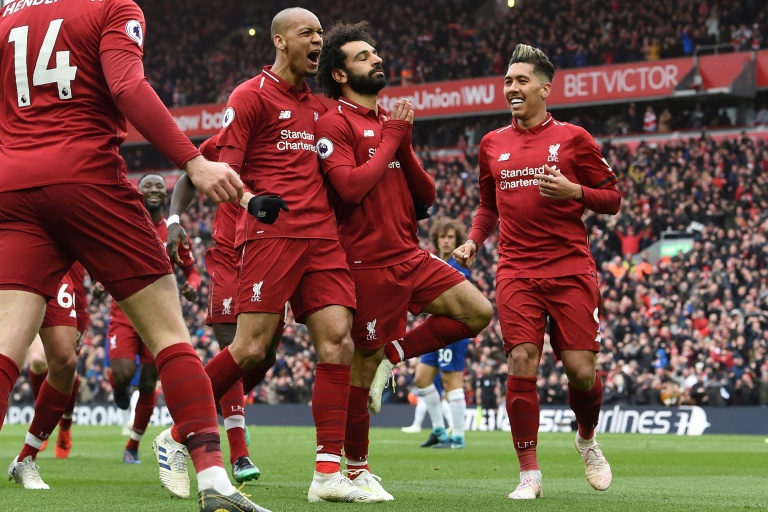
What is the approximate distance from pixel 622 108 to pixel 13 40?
1275 inches

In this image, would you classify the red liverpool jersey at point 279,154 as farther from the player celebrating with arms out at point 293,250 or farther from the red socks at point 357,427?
the red socks at point 357,427

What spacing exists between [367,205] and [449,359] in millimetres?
6955

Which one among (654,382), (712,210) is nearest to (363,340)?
(654,382)

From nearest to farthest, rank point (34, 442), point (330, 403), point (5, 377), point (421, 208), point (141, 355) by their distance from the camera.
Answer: point (5, 377), point (330, 403), point (421, 208), point (34, 442), point (141, 355)

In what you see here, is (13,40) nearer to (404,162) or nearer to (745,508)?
(404,162)

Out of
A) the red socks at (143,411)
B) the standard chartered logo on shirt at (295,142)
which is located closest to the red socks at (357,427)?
the standard chartered logo on shirt at (295,142)

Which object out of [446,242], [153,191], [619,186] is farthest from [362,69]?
[619,186]

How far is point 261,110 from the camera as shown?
22.1 feet

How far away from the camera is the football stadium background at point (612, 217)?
14562mm

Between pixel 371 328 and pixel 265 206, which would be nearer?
pixel 265 206

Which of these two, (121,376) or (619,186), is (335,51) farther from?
(619,186)

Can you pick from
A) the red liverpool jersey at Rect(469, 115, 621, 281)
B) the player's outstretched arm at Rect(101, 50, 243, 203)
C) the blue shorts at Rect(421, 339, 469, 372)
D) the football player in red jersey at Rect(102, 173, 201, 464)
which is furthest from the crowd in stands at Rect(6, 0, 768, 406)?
the player's outstretched arm at Rect(101, 50, 243, 203)

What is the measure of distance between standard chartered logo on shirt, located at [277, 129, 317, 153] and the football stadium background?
6.86 ft

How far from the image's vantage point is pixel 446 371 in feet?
45.5
